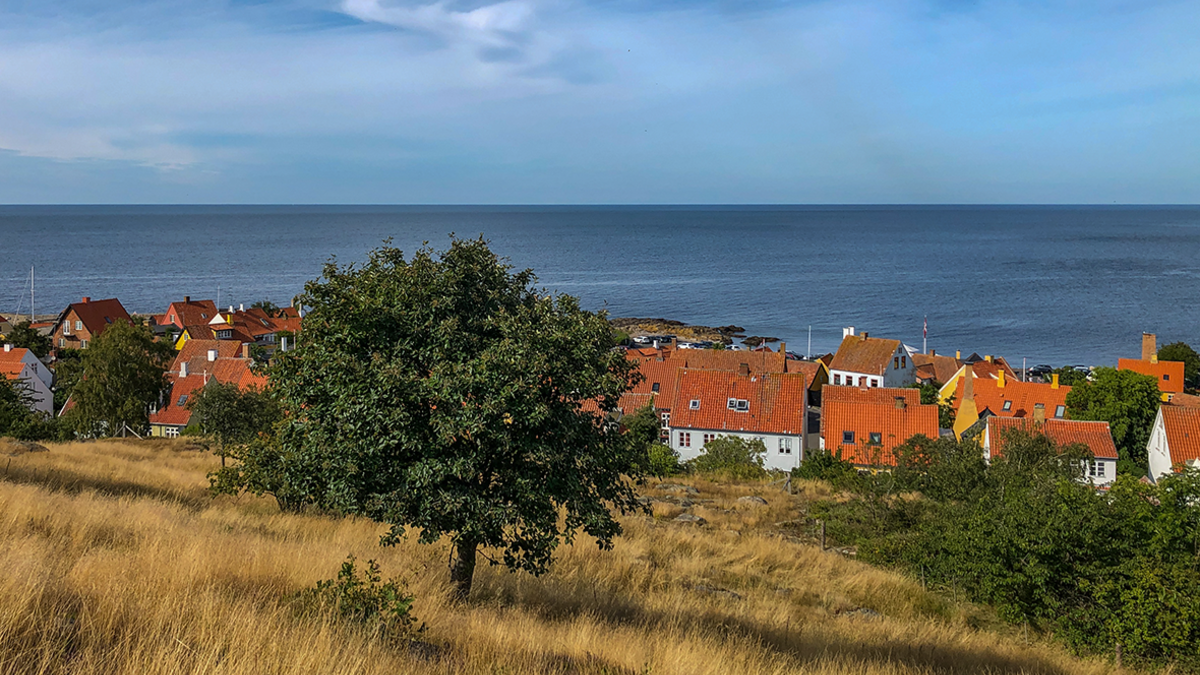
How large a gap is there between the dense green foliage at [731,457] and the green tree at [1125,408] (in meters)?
20.4

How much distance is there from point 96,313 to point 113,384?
41.1 m

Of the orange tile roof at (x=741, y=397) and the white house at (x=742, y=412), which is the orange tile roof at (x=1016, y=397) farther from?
the white house at (x=742, y=412)

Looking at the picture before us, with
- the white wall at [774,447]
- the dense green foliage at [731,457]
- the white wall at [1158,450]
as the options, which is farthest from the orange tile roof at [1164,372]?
the dense green foliage at [731,457]

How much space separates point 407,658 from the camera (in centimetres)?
700

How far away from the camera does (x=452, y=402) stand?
30.5 feet

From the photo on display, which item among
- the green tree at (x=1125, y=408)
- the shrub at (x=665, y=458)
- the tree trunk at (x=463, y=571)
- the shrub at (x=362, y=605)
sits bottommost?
the shrub at (x=665, y=458)

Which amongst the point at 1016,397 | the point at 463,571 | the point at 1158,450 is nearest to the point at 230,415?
the point at 463,571

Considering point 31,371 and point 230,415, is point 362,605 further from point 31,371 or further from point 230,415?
point 31,371

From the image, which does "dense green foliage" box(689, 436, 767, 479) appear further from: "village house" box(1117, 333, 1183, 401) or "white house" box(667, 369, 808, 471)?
"village house" box(1117, 333, 1183, 401)

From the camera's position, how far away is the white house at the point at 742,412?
45875 mm

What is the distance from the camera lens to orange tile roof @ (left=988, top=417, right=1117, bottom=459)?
3889cm

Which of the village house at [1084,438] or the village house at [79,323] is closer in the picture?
the village house at [1084,438]

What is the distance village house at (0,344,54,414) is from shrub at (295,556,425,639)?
192ft

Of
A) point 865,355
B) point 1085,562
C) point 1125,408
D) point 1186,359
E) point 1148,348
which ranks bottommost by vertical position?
point 1085,562
